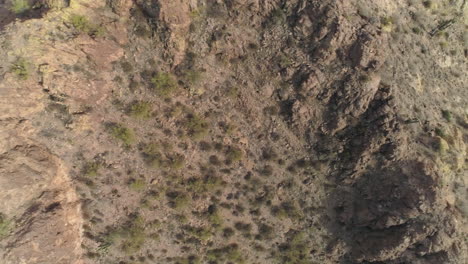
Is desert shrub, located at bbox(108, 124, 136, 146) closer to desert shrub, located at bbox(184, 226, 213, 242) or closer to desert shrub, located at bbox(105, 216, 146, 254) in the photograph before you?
desert shrub, located at bbox(105, 216, 146, 254)

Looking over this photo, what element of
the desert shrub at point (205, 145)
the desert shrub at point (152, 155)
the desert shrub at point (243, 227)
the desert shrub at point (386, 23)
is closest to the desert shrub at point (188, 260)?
the desert shrub at point (243, 227)

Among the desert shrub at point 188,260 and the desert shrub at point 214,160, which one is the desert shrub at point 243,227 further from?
the desert shrub at point 214,160

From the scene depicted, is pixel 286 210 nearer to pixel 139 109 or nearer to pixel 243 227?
pixel 243 227

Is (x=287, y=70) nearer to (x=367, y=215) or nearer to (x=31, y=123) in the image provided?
(x=367, y=215)

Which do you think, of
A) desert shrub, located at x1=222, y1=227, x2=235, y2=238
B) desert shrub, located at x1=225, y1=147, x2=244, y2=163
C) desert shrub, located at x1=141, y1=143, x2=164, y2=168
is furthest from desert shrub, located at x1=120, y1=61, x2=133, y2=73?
desert shrub, located at x1=222, y1=227, x2=235, y2=238

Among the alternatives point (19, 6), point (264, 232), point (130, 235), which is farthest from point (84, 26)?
point (264, 232)

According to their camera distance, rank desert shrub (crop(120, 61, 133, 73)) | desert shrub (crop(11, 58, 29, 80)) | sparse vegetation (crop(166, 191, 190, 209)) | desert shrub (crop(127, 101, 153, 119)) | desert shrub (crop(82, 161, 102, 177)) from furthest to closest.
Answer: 1. sparse vegetation (crop(166, 191, 190, 209))
2. desert shrub (crop(82, 161, 102, 177))
3. desert shrub (crop(127, 101, 153, 119))
4. desert shrub (crop(120, 61, 133, 73))
5. desert shrub (crop(11, 58, 29, 80))
